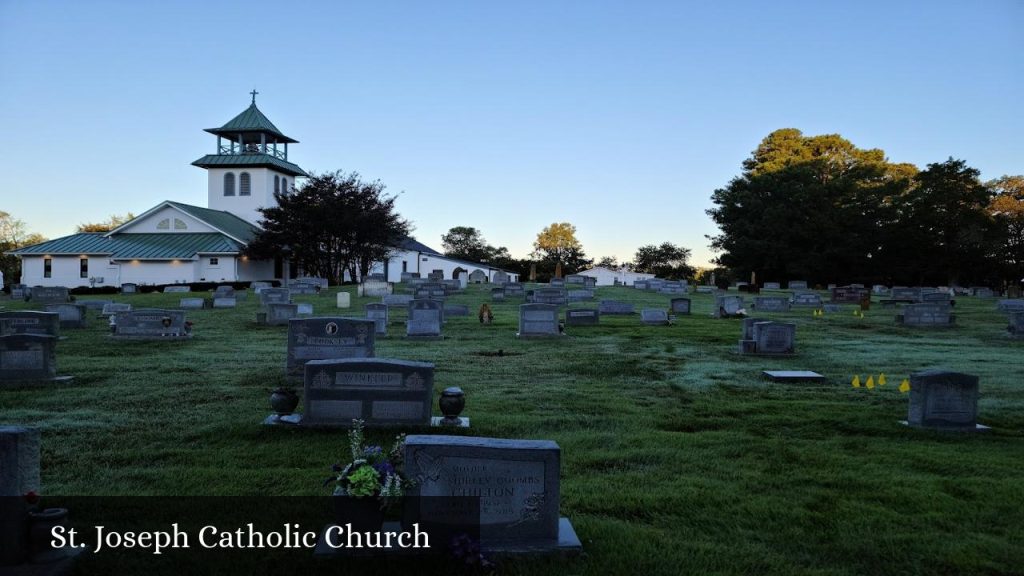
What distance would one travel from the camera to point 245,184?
2714 inches

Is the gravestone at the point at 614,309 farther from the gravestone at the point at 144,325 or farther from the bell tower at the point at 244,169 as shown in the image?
the bell tower at the point at 244,169

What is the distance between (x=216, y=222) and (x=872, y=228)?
186 feet

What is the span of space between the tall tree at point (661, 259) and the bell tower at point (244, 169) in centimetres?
4518

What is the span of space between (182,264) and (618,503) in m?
55.0

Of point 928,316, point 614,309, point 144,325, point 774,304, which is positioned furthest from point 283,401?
point 774,304

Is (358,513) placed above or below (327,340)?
below

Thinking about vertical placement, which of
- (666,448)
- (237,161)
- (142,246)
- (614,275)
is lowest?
(666,448)

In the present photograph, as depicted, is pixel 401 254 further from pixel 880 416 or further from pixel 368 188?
pixel 880 416

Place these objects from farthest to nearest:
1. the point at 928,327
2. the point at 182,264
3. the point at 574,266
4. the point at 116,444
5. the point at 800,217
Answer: the point at 574,266 → the point at 800,217 → the point at 182,264 → the point at 928,327 → the point at 116,444

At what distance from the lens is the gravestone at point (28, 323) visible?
17562mm

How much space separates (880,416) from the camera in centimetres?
1081

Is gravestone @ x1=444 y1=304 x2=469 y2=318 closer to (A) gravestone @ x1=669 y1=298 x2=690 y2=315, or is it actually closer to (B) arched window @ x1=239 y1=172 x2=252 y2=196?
(A) gravestone @ x1=669 y1=298 x2=690 y2=315

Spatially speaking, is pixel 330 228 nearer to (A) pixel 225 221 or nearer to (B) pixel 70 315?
(A) pixel 225 221

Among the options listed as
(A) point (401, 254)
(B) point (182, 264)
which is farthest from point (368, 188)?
(A) point (401, 254)
